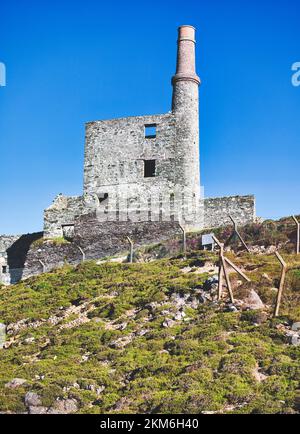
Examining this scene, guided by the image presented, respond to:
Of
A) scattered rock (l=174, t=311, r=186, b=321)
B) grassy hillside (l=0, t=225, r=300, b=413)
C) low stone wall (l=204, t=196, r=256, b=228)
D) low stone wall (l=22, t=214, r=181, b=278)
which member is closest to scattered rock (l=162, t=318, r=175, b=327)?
grassy hillside (l=0, t=225, r=300, b=413)

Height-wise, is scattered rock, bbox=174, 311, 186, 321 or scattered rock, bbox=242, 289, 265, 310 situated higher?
scattered rock, bbox=242, 289, 265, 310

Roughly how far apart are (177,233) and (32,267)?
383 inches

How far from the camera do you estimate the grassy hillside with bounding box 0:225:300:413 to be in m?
19.6

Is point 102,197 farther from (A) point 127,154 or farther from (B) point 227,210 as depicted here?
(B) point 227,210

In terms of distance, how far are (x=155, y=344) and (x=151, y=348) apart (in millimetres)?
203

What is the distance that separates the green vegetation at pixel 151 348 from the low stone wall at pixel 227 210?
22.9ft

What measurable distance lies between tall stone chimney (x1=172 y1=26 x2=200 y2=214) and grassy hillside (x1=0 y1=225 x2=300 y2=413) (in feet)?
30.7

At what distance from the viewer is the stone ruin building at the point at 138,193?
1619 inches

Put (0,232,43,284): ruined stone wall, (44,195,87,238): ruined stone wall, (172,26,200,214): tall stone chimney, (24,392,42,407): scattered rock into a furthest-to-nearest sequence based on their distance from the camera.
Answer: (0,232,43,284): ruined stone wall
(44,195,87,238): ruined stone wall
(172,26,200,214): tall stone chimney
(24,392,42,407): scattered rock

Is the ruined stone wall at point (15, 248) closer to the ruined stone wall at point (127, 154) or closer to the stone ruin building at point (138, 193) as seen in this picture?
the stone ruin building at point (138, 193)

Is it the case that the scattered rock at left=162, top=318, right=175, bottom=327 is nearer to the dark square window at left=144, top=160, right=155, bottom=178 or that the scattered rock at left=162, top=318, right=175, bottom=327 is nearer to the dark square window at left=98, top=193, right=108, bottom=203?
the dark square window at left=98, top=193, right=108, bottom=203

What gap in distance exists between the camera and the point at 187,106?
141 feet

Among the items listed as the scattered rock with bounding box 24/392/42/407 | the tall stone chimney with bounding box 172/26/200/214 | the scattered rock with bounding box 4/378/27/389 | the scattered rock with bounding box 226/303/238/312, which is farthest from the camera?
the tall stone chimney with bounding box 172/26/200/214

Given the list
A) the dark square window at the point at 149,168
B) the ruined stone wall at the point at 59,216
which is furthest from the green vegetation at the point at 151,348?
the dark square window at the point at 149,168
